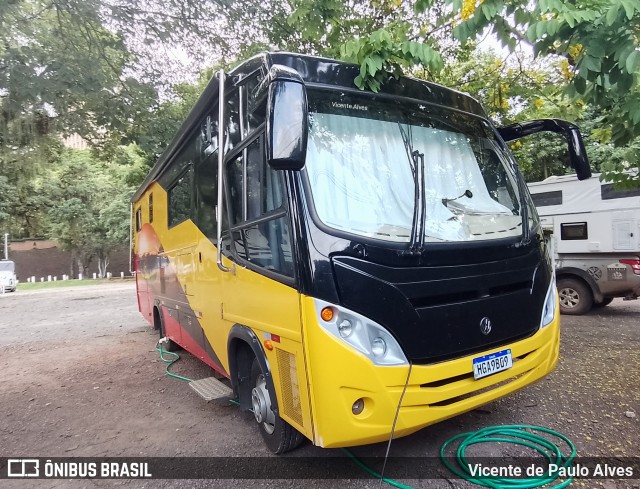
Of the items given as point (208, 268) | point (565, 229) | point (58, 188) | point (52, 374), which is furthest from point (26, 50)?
point (58, 188)

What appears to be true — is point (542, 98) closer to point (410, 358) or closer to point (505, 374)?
point (505, 374)

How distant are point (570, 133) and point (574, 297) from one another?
5803 millimetres

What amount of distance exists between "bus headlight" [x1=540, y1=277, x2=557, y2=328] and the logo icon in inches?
160

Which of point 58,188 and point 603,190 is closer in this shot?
point 603,190

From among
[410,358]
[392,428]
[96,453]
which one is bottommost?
[96,453]

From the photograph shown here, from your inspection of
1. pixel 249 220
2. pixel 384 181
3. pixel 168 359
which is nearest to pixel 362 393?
pixel 384 181

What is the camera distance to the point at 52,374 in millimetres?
6375

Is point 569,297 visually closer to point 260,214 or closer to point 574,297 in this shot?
point 574,297

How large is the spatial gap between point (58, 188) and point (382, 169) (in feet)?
95.5

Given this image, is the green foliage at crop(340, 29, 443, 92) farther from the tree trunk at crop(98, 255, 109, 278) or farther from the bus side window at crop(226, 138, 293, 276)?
the tree trunk at crop(98, 255, 109, 278)

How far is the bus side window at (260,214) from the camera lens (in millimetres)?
2774

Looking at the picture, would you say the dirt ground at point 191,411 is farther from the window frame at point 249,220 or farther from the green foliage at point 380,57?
the green foliage at point 380,57

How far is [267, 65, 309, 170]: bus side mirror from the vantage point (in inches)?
92.5

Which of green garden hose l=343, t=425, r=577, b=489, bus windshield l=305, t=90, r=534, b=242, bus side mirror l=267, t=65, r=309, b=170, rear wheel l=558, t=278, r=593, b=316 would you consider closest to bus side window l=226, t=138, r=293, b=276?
bus windshield l=305, t=90, r=534, b=242
